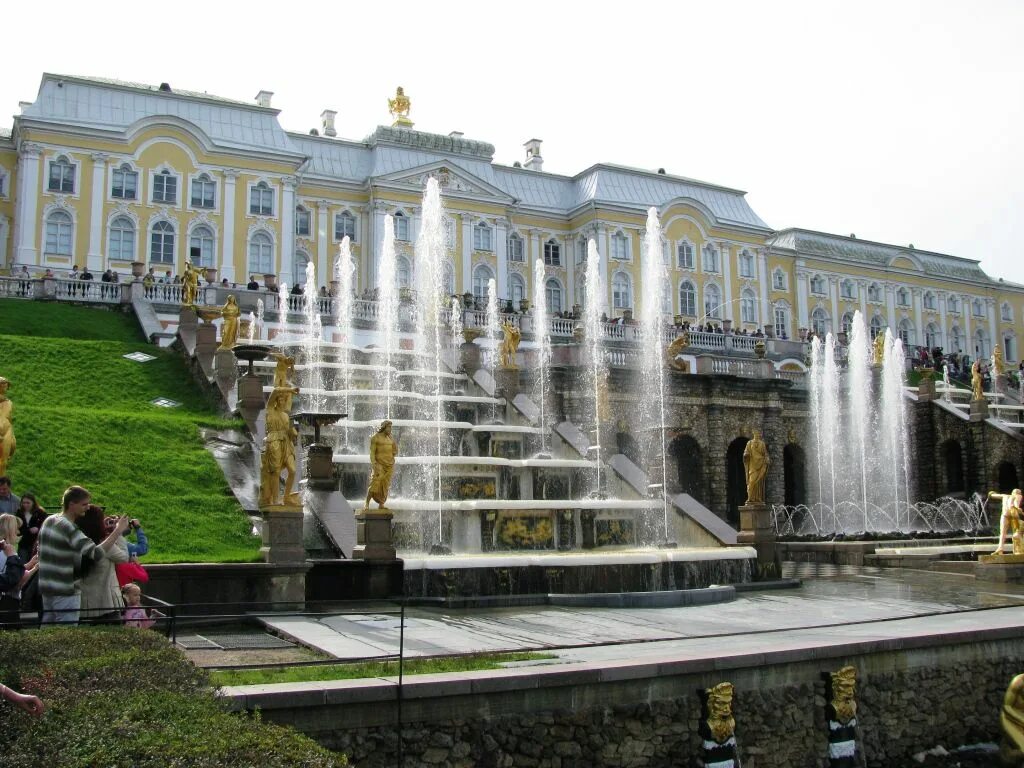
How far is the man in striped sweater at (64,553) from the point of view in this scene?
29.2 feet

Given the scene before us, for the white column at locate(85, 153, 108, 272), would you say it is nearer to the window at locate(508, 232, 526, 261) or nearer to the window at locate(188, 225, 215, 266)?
the window at locate(188, 225, 215, 266)

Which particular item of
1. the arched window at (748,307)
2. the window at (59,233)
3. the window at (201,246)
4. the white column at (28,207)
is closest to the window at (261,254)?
the window at (201,246)

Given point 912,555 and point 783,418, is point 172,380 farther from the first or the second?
point 783,418

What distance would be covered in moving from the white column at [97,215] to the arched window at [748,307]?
41830 millimetres

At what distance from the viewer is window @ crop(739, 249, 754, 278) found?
73562 millimetres

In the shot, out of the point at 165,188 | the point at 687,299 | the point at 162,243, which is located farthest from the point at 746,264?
the point at 162,243

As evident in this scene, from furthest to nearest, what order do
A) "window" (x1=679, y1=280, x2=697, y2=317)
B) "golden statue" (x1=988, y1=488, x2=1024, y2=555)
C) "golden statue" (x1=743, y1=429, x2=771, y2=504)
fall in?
"window" (x1=679, y1=280, x2=697, y2=317) → "golden statue" (x1=743, y1=429, x2=771, y2=504) → "golden statue" (x1=988, y1=488, x2=1024, y2=555)

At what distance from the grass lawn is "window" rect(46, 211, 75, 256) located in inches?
942

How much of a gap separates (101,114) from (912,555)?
152 ft

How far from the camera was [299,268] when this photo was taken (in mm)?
59719

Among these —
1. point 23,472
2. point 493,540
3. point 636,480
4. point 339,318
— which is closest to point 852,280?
point 339,318

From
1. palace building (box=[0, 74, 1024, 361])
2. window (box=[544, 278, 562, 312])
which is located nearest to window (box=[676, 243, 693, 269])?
palace building (box=[0, 74, 1024, 361])

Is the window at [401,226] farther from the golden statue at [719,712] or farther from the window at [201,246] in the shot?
the golden statue at [719,712]

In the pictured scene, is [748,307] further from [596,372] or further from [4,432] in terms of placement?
[4,432]
